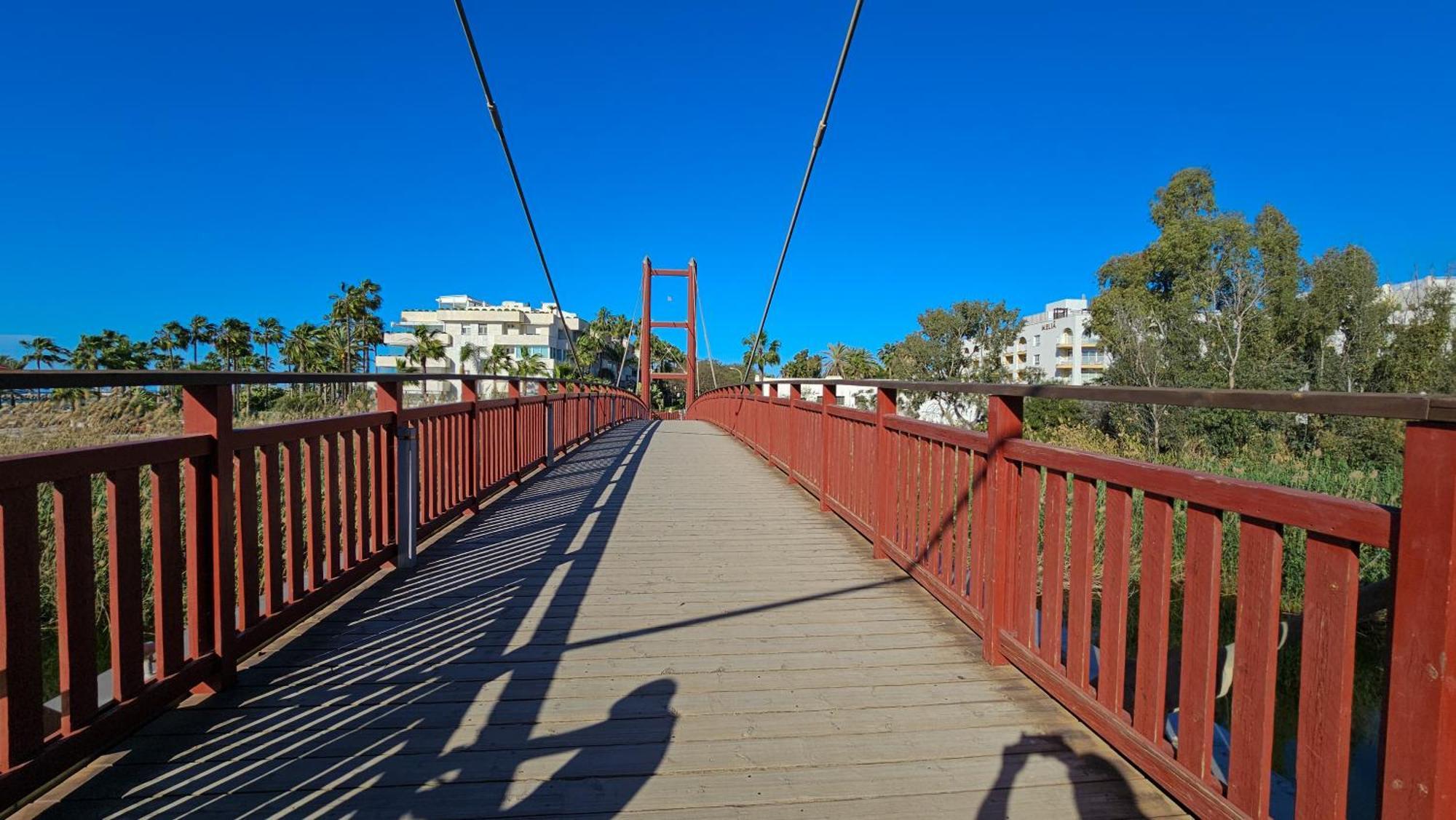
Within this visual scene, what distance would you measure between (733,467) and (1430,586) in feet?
24.7

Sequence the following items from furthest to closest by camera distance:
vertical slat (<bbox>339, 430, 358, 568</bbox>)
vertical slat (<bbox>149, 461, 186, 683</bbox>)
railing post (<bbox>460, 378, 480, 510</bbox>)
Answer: railing post (<bbox>460, 378, 480, 510</bbox>) < vertical slat (<bbox>339, 430, 358, 568</bbox>) < vertical slat (<bbox>149, 461, 186, 683</bbox>)

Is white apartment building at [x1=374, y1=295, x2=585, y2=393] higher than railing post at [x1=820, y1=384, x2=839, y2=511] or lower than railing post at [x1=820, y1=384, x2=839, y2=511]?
higher

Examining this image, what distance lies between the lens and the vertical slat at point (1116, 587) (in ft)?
6.72

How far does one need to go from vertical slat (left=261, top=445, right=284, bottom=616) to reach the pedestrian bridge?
13mm

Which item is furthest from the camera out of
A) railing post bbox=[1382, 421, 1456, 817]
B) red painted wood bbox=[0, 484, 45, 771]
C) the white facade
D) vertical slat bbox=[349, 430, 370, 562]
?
the white facade

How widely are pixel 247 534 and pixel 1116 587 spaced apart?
107 inches

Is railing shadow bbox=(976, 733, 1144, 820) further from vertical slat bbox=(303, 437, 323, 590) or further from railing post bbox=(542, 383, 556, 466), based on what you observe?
railing post bbox=(542, 383, 556, 466)

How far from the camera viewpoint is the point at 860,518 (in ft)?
15.5

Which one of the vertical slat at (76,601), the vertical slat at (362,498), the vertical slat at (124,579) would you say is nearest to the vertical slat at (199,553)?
the vertical slat at (124,579)

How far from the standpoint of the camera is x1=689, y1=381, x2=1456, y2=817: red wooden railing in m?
1.22

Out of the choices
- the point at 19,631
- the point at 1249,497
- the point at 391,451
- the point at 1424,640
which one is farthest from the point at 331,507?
the point at 1424,640

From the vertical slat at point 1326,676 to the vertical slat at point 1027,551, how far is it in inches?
40.9

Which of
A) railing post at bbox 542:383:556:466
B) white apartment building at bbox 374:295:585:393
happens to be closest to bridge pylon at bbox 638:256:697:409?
railing post at bbox 542:383:556:466

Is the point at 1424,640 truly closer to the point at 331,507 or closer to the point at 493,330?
the point at 331,507
